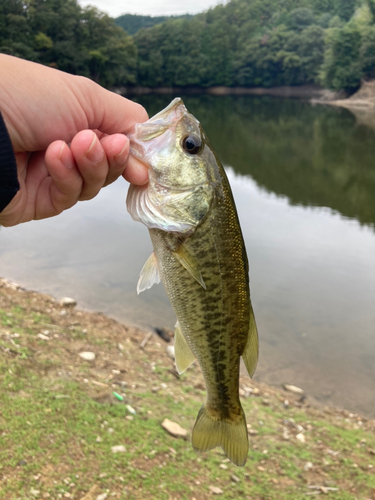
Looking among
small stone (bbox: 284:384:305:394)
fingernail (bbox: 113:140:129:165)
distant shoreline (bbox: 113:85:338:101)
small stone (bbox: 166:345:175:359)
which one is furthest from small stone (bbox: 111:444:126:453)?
distant shoreline (bbox: 113:85:338:101)

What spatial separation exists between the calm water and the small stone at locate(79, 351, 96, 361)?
1.82m

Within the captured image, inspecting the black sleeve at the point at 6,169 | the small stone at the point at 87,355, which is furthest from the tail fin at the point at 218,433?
the small stone at the point at 87,355

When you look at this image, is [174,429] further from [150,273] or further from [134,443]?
[150,273]

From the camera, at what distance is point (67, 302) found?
23.2 feet

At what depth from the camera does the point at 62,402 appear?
13.0 ft

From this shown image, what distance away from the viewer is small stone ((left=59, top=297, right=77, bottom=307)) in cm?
699

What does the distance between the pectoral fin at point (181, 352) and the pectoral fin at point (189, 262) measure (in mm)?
408

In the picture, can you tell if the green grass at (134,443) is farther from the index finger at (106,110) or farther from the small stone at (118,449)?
the index finger at (106,110)

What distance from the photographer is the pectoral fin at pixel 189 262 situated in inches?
75.0

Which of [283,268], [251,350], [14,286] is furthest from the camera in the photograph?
[283,268]

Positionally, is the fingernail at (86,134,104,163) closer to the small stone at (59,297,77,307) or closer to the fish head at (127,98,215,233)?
the fish head at (127,98,215,233)

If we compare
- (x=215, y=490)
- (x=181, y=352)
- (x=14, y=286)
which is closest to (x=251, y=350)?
(x=181, y=352)

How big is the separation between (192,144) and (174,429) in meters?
3.20

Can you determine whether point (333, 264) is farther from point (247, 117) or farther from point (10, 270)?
point (247, 117)
